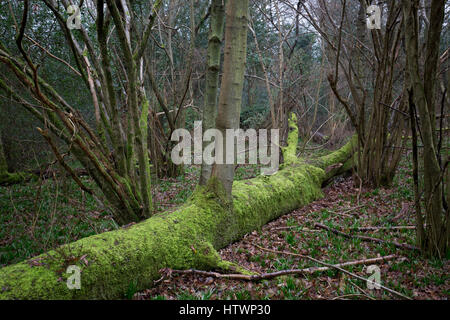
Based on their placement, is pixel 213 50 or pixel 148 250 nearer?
pixel 148 250

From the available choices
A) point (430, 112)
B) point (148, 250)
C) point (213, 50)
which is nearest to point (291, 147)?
point (213, 50)

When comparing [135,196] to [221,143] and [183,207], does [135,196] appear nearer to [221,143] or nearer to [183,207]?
[183,207]

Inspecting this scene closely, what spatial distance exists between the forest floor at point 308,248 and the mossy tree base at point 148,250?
0.17 metres

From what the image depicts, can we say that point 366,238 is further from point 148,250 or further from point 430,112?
point 148,250

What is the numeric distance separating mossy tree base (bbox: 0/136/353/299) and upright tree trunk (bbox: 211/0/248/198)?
3.41 ft

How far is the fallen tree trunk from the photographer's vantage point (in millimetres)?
2416

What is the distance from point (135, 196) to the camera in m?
4.58

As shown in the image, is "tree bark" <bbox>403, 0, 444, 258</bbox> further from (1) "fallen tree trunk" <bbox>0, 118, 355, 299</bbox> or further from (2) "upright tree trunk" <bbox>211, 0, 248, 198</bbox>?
(1) "fallen tree trunk" <bbox>0, 118, 355, 299</bbox>

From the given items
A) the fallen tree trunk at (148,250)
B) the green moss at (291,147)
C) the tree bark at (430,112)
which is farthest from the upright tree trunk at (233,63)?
the green moss at (291,147)

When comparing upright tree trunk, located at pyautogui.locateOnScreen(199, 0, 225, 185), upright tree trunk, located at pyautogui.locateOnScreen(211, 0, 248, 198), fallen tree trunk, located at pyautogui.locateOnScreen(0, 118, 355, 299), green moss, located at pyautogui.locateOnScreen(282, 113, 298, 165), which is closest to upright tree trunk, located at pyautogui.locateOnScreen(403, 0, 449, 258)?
upright tree trunk, located at pyautogui.locateOnScreen(211, 0, 248, 198)

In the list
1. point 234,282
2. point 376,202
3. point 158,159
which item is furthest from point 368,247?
point 158,159

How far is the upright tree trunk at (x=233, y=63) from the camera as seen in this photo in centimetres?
380

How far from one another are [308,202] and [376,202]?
1396mm

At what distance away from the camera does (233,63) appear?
3.85 meters
